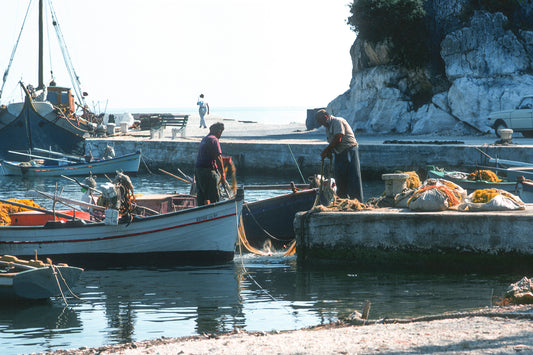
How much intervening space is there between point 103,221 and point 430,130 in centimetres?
2191

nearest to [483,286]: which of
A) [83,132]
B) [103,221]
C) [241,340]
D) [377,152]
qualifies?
[241,340]

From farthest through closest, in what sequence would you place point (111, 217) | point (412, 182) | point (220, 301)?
1. point (412, 182)
2. point (111, 217)
3. point (220, 301)

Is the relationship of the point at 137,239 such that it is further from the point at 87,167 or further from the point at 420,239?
the point at 87,167

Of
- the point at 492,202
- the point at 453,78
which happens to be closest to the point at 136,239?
the point at 492,202

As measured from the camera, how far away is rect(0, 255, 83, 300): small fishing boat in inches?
383

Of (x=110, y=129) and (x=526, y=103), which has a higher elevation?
(x=526, y=103)

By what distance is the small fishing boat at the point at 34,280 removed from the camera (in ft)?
31.9

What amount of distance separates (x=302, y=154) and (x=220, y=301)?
59.8 feet

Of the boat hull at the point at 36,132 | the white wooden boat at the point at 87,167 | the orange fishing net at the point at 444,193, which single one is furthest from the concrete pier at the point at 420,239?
the boat hull at the point at 36,132

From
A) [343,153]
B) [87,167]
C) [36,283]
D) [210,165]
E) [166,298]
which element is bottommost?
[166,298]

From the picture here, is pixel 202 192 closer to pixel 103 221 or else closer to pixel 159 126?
pixel 103 221

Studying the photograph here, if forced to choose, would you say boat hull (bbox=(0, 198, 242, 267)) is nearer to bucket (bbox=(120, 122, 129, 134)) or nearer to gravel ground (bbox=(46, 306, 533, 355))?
gravel ground (bbox=(46, 306, 533, 355))

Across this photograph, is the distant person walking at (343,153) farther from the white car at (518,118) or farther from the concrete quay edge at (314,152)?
the white car at (518,118)

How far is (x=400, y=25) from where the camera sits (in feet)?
109
